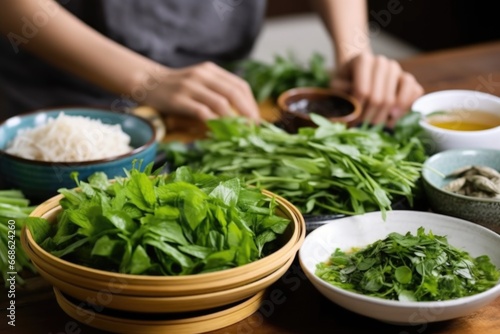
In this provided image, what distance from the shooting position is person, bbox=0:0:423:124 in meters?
2.04

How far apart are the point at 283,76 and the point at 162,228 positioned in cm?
136

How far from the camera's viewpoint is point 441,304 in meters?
1.10

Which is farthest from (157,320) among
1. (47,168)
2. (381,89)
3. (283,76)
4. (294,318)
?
(283,76)

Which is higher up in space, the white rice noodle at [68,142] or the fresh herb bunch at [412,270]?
the fresh herb bunch at [412,270]

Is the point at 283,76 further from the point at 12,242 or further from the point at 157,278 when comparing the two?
the point at 157,278

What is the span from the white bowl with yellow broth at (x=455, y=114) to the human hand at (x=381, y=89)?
21 centimetres

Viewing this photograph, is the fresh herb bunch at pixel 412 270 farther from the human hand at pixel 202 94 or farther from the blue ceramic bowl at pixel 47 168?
the human hand at pixel 202 94

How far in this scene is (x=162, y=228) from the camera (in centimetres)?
112

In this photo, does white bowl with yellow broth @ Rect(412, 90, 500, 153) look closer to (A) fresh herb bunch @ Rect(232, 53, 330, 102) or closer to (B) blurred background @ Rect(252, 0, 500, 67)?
(A) fresh herb bunch @ Rect(232, 53, 330, 102)

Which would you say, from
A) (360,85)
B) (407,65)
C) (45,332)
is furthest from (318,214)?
(407,65)

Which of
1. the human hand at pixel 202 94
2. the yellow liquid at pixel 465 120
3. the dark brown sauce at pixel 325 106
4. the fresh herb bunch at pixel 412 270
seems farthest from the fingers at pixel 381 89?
the fresh herb bunch at pixel 412 270

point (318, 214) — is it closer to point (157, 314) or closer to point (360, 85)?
point (157, 314)

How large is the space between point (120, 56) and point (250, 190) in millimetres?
936

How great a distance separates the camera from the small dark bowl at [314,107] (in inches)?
74.1
